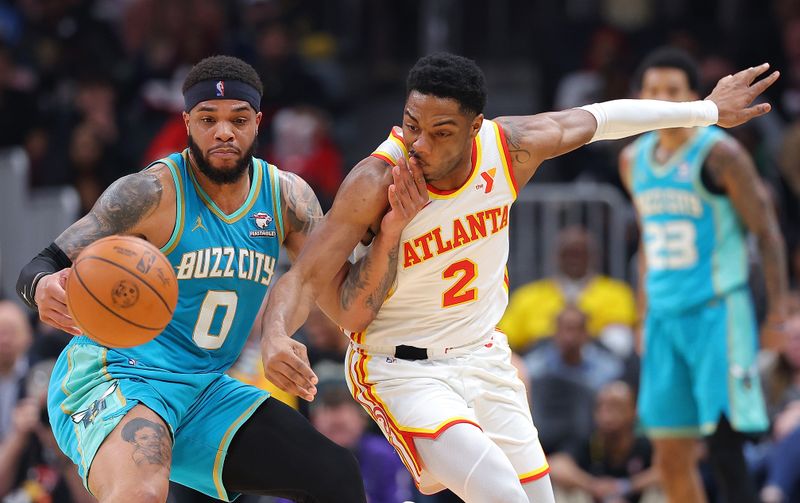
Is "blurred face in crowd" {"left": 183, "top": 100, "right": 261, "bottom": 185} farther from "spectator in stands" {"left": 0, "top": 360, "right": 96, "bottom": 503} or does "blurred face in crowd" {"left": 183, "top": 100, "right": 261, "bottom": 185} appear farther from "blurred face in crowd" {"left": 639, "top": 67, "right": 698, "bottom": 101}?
"spectator in stands" {"left": 0, "top": 360, "right": 96, "bottom": 503}

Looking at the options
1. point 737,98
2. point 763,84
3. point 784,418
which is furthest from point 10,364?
→ point 763,84

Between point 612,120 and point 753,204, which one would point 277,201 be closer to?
point 612,120

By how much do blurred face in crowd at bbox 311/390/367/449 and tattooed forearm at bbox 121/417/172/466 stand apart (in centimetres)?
330

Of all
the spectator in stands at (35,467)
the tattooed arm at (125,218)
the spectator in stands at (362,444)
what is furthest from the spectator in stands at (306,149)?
the tattooed arm at (125,218)

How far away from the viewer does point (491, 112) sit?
45.9ft

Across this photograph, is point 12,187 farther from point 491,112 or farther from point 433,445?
point 433,445

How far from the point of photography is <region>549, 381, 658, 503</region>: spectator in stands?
9852mm

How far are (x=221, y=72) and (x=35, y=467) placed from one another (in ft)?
14.1

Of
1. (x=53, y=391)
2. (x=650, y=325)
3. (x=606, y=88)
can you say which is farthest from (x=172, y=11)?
(x=53, y=391)

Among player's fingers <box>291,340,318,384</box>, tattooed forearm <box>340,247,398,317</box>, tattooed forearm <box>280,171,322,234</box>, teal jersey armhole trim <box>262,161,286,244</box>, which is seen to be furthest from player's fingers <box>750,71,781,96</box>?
player's fingers <box>291,340,318,384</box>

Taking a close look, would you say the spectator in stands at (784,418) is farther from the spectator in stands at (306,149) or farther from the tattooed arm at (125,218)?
the tattooed arm at (125,218)

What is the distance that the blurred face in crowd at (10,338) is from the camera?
9945 millimetres

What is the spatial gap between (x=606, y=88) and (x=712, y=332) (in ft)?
17.5

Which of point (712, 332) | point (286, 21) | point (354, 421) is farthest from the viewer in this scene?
point (286, 21)
